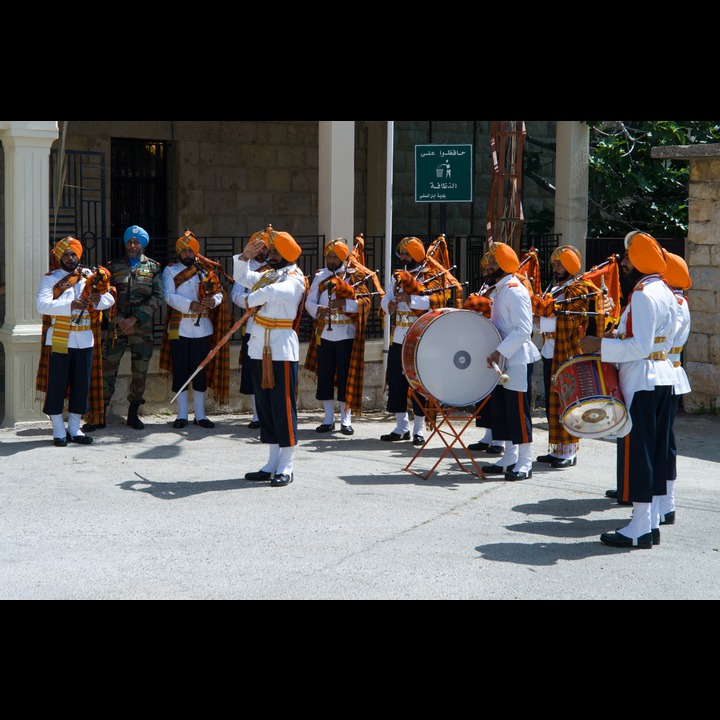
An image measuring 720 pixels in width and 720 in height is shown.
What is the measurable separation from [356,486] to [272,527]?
134 centimetres

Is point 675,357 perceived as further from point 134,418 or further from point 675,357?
point 134,418

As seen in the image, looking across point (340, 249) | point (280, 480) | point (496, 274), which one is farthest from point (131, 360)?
point (496, 274)

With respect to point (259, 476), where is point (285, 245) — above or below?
above

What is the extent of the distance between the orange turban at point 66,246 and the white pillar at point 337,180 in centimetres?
288

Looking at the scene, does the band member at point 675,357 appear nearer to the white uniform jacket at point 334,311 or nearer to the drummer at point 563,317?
the drummer at point 563,317

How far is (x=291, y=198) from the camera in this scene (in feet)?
47.9

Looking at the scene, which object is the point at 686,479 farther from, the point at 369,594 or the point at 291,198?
the point at 291,198

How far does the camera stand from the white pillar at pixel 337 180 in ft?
37.2

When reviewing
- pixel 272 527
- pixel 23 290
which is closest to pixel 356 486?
pixel 272 527

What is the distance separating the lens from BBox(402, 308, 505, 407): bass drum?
317 inches

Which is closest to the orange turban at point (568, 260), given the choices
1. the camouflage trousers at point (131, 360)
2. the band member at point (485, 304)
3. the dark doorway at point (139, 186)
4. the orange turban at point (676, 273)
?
the band member at point (485, 304)

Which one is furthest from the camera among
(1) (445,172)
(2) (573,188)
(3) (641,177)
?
(3) (641,177)

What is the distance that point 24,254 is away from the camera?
994 centimetres

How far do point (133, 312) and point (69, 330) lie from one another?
79 centimetres
